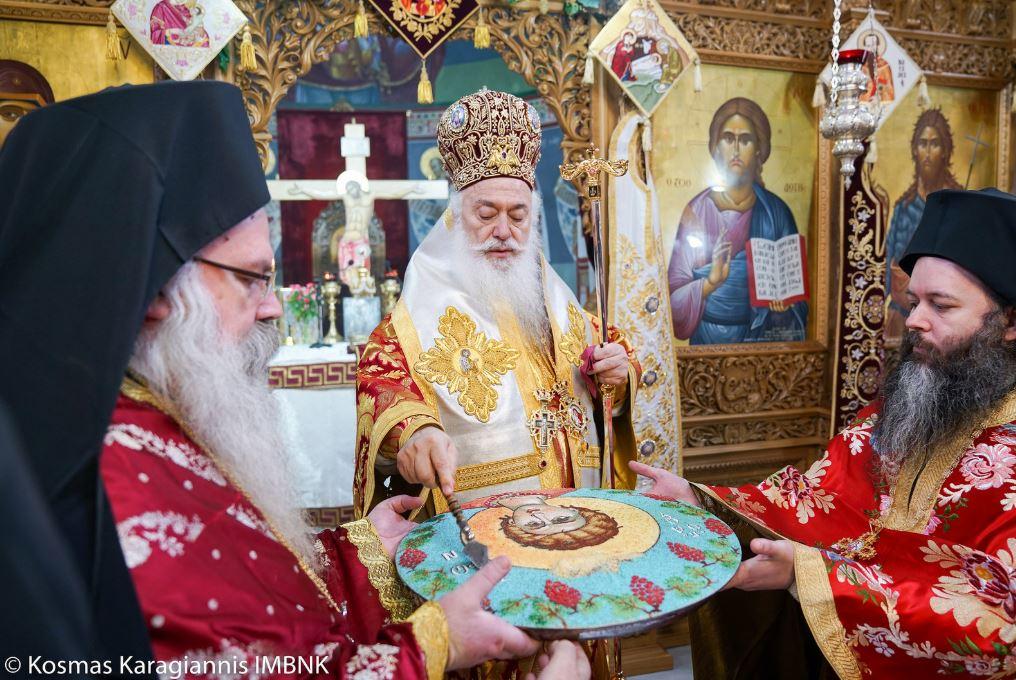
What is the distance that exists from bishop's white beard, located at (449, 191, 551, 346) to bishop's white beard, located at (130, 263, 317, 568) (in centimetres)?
126

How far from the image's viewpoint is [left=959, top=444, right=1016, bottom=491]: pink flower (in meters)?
1.90

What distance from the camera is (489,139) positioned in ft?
9.12

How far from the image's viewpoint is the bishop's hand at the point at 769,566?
1.78 m

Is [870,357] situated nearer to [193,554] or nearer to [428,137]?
[193,554]

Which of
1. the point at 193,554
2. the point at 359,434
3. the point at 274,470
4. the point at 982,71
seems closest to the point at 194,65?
the point at 359,434

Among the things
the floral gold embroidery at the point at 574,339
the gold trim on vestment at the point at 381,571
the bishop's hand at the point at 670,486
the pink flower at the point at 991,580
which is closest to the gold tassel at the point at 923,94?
the floral gold embroidery at the point at 574,339

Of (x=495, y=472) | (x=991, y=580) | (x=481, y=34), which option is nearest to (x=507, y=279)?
(x=495, y=472)

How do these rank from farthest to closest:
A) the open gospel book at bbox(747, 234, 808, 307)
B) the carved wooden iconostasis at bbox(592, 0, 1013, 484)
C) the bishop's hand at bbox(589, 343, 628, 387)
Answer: the open gospel book at bbox(747, 234, 808, 307) → the carved wooden iconostasis at bbox(592, 0, 1013, 484) → the bishop's hand at bbox(589, 343, 628, 387)

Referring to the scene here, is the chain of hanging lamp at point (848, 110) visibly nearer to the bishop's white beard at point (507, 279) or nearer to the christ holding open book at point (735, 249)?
the bishop's white beard at point (507, 279)

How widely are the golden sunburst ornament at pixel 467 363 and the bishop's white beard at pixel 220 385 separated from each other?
1014 mm

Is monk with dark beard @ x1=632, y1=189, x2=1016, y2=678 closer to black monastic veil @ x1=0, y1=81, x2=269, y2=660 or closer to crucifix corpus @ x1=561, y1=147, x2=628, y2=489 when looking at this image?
crucifix corpus @ x1=561, y1=147, x2=628, y2=489

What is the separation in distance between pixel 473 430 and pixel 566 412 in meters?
0.38

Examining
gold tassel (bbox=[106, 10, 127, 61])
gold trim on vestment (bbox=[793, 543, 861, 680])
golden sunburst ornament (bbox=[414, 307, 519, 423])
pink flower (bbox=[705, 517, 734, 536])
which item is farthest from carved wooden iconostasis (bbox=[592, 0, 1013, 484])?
pink flower (bbox=[705, 517, 734, 536])

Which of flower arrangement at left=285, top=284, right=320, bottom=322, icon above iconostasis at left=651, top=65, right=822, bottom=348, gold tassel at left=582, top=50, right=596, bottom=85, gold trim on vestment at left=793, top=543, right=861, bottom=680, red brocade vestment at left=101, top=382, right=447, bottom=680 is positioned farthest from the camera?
flower arrangement at left=285, top=284, right=320, bottom=322
